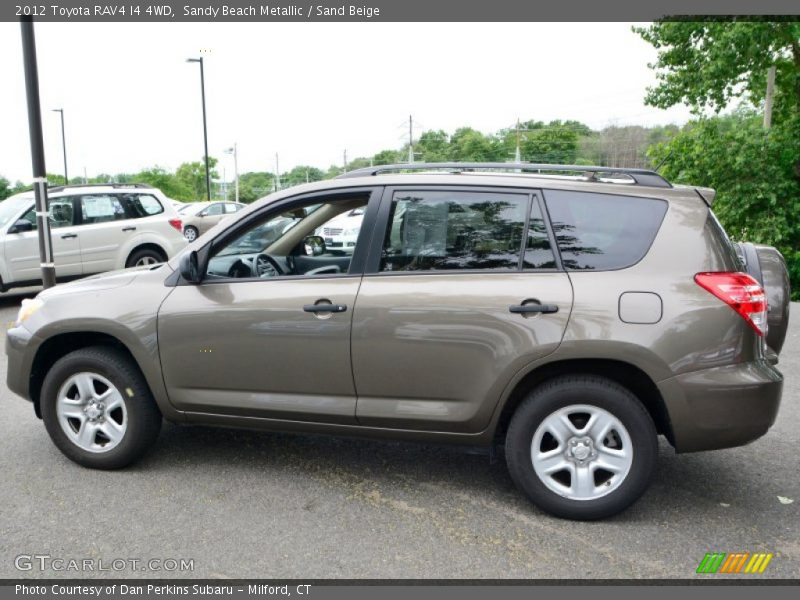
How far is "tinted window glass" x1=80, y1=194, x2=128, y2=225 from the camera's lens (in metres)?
11.4

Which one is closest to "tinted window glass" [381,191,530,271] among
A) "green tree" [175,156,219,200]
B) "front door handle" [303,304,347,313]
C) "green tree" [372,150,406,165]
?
"front door handle" [303,304,347,313]

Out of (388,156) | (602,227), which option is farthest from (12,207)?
(388,156)

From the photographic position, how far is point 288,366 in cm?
396

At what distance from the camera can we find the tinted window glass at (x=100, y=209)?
11.4 m

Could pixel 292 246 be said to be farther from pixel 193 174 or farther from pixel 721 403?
pixel 193 174

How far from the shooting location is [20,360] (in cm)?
442

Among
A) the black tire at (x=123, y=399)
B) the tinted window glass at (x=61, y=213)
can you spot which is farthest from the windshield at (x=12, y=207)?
the black tire at (x=123, y=399)

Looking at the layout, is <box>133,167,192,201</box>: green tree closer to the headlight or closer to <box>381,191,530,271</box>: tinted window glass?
the headlight

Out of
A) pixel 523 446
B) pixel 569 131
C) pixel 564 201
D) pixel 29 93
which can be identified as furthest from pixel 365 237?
pixel 569 131

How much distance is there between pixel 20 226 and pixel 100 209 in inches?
49.7

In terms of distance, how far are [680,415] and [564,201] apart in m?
1.21

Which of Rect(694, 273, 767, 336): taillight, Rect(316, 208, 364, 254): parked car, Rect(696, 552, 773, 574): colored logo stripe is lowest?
Rect(696, 552, 773, 574): colored logo stripe

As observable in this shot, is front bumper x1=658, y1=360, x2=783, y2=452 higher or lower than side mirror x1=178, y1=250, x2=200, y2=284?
lower

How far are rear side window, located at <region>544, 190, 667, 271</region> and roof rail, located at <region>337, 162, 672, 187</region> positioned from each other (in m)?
0.18
